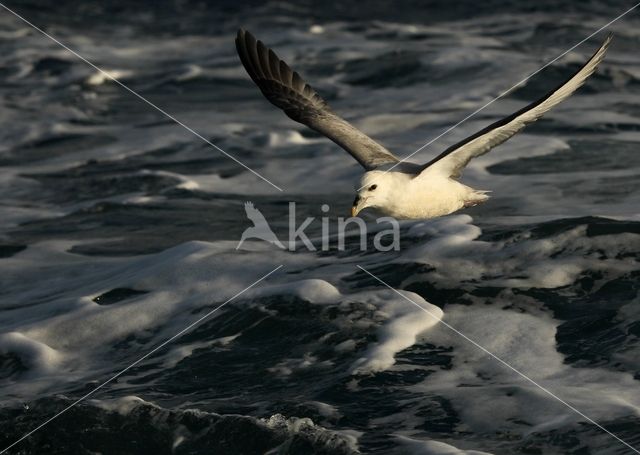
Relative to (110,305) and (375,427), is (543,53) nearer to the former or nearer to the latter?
(110,305)

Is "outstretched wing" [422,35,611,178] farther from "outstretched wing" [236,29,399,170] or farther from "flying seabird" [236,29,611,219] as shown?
"outstretched wing" [236,29,399,170]

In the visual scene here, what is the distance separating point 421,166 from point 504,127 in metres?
0.69

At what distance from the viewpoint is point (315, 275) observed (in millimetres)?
8227

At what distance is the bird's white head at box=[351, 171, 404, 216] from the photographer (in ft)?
22.6

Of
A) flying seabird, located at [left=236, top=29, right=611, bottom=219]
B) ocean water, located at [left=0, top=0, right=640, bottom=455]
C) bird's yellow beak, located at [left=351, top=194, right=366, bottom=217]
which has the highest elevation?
flying seabird, located at [left=236, top=29, right=611, bottom=219]

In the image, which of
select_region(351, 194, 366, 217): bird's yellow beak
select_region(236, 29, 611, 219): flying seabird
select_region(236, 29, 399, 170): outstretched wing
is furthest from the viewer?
select_region(236, 29, 399, 170): outstretched wing

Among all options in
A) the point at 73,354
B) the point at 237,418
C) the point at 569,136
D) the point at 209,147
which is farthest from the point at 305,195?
the point at 237,418

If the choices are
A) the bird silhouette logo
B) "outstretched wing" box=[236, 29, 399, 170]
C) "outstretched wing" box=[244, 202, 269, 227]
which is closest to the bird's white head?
"outstretched wing" box=[236, 29, 399, 170]

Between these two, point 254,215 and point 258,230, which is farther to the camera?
point 254,215

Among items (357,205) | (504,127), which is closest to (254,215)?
(357,205)

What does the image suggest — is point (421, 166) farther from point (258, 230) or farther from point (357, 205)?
point (258, 230)

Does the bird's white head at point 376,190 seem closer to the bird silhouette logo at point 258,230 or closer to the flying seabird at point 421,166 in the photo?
the flying seabird at point 421,166

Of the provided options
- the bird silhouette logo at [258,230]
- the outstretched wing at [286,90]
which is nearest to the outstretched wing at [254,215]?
the bird silhouette logo at [258,230]

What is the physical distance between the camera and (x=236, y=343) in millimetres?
7293
